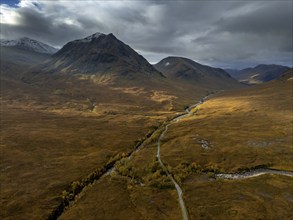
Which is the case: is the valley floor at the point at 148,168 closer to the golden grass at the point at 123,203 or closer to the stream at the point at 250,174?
the golden grass at the point at 123,203

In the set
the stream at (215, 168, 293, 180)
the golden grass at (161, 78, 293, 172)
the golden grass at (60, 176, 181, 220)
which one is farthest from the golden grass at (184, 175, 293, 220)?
the golden grass at (161, 78, 293, 172)

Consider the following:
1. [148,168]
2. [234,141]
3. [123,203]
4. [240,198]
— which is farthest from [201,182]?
[234,141]

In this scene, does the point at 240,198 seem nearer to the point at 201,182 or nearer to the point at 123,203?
the point at 201,182

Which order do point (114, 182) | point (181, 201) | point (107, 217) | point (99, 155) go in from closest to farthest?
point (107, 217) < point (181, 201) < point (114, 182) < point (99, 155)

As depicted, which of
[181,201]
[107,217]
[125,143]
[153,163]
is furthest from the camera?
[125,143]

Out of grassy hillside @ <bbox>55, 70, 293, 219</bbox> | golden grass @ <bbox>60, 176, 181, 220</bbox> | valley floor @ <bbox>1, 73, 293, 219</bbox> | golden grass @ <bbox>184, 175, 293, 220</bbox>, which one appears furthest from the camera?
valley floor @ <bbox>1, 73, 293, 219</bbox>

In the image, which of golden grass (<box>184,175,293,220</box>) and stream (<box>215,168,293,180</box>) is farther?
stream (<box>215,168,293,180</box>)

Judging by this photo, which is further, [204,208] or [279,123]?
[279,123]

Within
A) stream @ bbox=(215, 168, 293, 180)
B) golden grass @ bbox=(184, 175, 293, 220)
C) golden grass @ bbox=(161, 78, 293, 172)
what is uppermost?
golden grass @ bbox=(161, 78, 293, 172)

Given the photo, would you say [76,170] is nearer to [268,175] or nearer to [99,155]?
[99,155]

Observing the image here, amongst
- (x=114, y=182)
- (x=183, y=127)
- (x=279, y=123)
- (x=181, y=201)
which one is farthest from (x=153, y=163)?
(x=279, y=123)

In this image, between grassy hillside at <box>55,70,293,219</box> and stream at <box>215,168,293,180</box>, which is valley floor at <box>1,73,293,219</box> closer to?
grassy hillside at <box>55,70,293,219</box>
